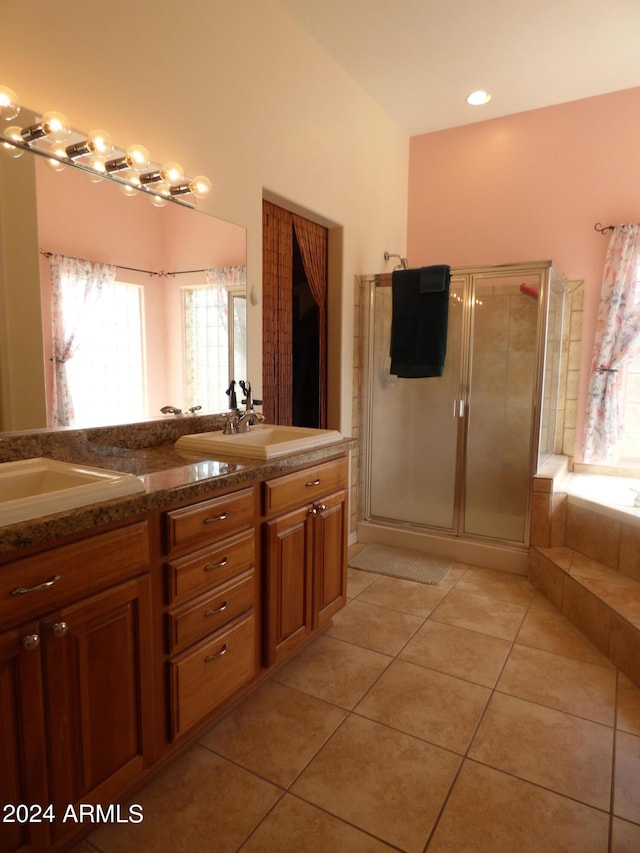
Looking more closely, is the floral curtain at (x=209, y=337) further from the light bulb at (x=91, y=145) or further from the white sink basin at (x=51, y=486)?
the white sink basin at (x=51, y=486)

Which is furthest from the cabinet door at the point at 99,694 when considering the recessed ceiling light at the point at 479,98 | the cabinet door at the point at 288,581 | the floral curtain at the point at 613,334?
the recessed ceiling light at the point at 479,98

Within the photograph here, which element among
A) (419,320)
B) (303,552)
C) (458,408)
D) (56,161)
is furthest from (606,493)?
(56,161)

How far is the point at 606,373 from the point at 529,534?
121cm

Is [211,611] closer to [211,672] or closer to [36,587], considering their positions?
Answer: [211,672]

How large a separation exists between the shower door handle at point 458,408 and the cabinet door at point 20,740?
2744 mm

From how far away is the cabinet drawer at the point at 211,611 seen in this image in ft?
4.84

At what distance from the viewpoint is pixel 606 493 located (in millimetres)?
2998

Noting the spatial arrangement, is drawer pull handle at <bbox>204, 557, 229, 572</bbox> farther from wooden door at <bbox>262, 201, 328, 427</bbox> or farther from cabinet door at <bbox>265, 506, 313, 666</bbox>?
wooden door at <bbox>262, 201, 328, 427</bbox>

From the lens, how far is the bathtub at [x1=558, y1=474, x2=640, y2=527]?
2586 mm

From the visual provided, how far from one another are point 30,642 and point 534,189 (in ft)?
12.6

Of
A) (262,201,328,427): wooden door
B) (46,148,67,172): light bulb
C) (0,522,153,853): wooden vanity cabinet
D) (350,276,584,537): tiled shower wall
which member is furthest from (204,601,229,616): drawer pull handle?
(350,276,584,537): tiled shower wall

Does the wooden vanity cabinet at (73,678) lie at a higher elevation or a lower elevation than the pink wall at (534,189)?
lower

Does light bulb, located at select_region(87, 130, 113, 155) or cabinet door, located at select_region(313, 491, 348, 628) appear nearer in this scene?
light bulb, located at select_region(87, 130, 113, 155)

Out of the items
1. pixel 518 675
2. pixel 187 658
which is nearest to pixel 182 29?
pixel 187 658
